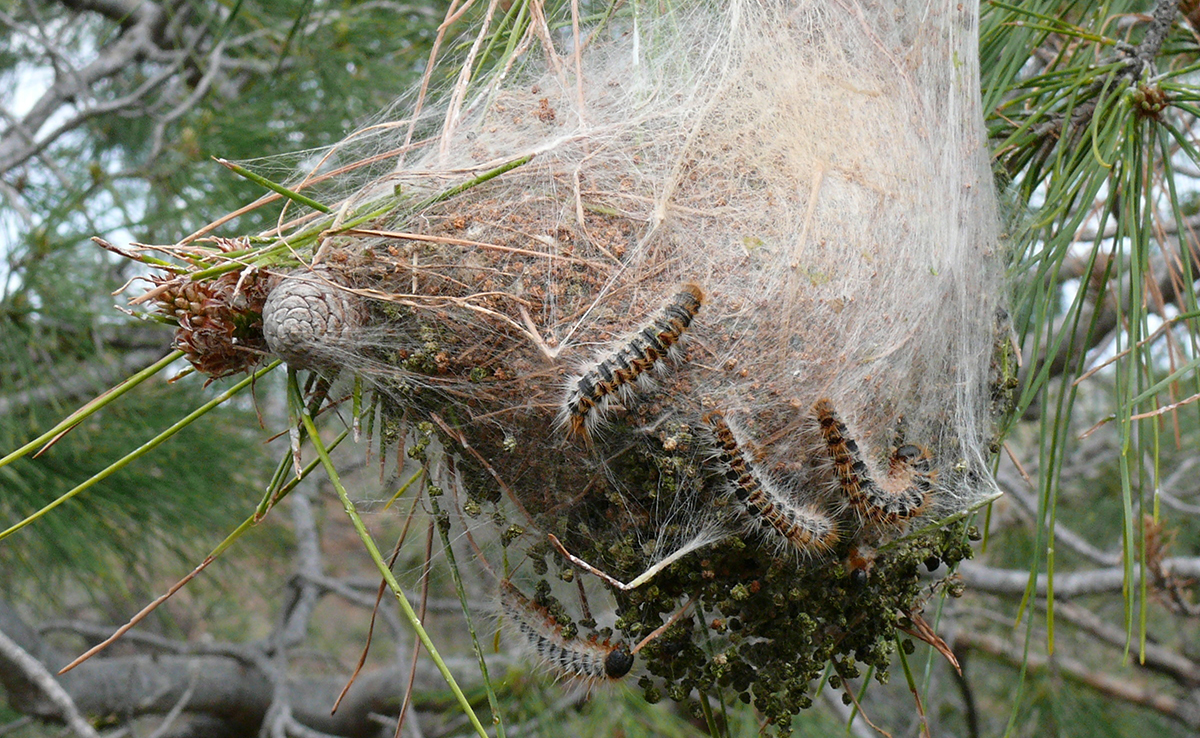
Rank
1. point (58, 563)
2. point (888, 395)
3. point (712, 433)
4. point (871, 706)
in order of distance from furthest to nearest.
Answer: point (871, 706) < point (58, 563) < point (888, 395) < point (712, 433)

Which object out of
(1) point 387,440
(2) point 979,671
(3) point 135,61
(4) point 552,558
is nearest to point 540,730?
(4) point 552,558

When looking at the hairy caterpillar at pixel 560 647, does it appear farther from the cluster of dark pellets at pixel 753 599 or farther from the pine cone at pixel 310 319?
the pine cone at pixel 310 319

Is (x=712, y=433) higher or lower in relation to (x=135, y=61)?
lower

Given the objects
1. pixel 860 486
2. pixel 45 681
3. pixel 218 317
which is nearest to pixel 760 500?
pixel 860 486

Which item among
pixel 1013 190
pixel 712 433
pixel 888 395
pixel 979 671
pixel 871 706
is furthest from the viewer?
pixel 979 671

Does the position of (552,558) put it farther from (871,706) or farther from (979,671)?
(979,671)

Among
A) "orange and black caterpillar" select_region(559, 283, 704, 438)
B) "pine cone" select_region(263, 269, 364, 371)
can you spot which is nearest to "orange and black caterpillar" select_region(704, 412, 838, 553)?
"orange and black caterpillar" select_region(559, 283, 704, 438)
